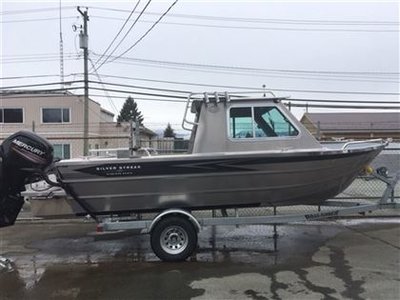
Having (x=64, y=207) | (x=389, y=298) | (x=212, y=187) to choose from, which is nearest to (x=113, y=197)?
A: (x=64, y=207)

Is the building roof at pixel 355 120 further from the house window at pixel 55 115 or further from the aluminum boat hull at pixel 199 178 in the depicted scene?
the aluminum boat hull at pixel 199 178

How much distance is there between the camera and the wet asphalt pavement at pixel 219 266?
22.7 ft

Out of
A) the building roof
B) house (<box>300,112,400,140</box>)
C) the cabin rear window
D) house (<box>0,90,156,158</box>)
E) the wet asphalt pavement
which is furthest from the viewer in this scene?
the building roof

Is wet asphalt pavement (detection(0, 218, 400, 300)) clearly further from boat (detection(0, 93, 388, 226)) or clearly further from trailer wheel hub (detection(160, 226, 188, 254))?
boat (detection(0, 93, 388, 226))

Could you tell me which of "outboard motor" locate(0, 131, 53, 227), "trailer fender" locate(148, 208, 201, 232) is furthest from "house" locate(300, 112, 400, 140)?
"outboard motor" locate(0, 131, 53, 227)

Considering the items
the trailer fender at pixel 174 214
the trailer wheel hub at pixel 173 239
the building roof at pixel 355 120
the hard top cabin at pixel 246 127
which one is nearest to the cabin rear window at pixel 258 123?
the hard top cabin at pixel 246 127

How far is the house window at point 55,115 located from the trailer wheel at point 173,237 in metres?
34.3

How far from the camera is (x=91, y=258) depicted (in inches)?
353

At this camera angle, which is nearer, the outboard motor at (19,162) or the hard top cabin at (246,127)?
the outboard motor at (19,162)

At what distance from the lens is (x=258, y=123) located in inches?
355

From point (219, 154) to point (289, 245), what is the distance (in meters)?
2.27

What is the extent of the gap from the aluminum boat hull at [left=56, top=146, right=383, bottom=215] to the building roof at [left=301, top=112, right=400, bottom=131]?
39.9m

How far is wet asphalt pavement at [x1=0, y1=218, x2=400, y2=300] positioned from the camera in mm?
6930

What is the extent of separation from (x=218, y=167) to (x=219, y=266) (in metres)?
1.55
